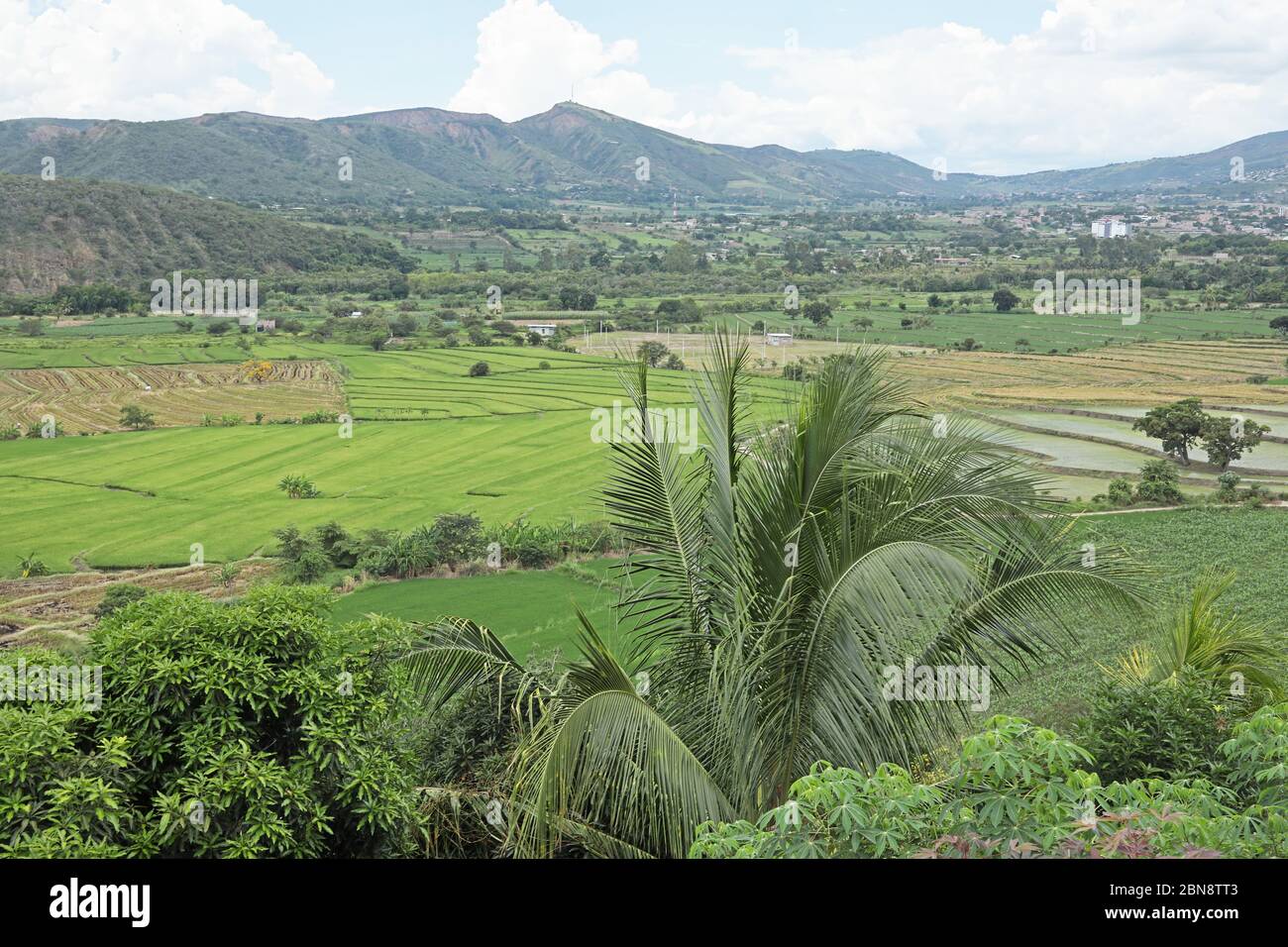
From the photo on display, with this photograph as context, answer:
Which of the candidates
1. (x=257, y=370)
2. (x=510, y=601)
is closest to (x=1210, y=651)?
(x=510, y=601)

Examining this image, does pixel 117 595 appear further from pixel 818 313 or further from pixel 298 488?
pixel 818 313

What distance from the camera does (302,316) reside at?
251ft

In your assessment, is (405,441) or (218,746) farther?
(405,441)

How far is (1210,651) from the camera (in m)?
8.41

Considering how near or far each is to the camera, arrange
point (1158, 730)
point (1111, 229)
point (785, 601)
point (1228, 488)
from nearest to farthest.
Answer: point (785, 601) → point (1158, 730) → point (1228, 488) → point (1111, 229)

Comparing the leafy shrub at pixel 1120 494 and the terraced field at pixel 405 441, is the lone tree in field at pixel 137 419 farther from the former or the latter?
the leafy shrub at pixel 1120 494

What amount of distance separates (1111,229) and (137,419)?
5053 inches

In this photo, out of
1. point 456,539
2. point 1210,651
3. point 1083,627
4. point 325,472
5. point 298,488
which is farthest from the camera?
point 325,472

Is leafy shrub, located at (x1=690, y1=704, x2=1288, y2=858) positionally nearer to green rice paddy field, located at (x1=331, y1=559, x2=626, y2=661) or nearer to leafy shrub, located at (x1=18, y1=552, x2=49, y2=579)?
green rice paddy field, located at (x1=331, y1=559, x2=626, y2=661)

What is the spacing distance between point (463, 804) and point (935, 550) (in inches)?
144

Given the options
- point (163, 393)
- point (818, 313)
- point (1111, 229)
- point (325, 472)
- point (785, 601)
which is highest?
point (1111, 229)

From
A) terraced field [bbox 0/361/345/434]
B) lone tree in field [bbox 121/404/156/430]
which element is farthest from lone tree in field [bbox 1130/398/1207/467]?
lone tree in field [bbox 121/404/156/430]
